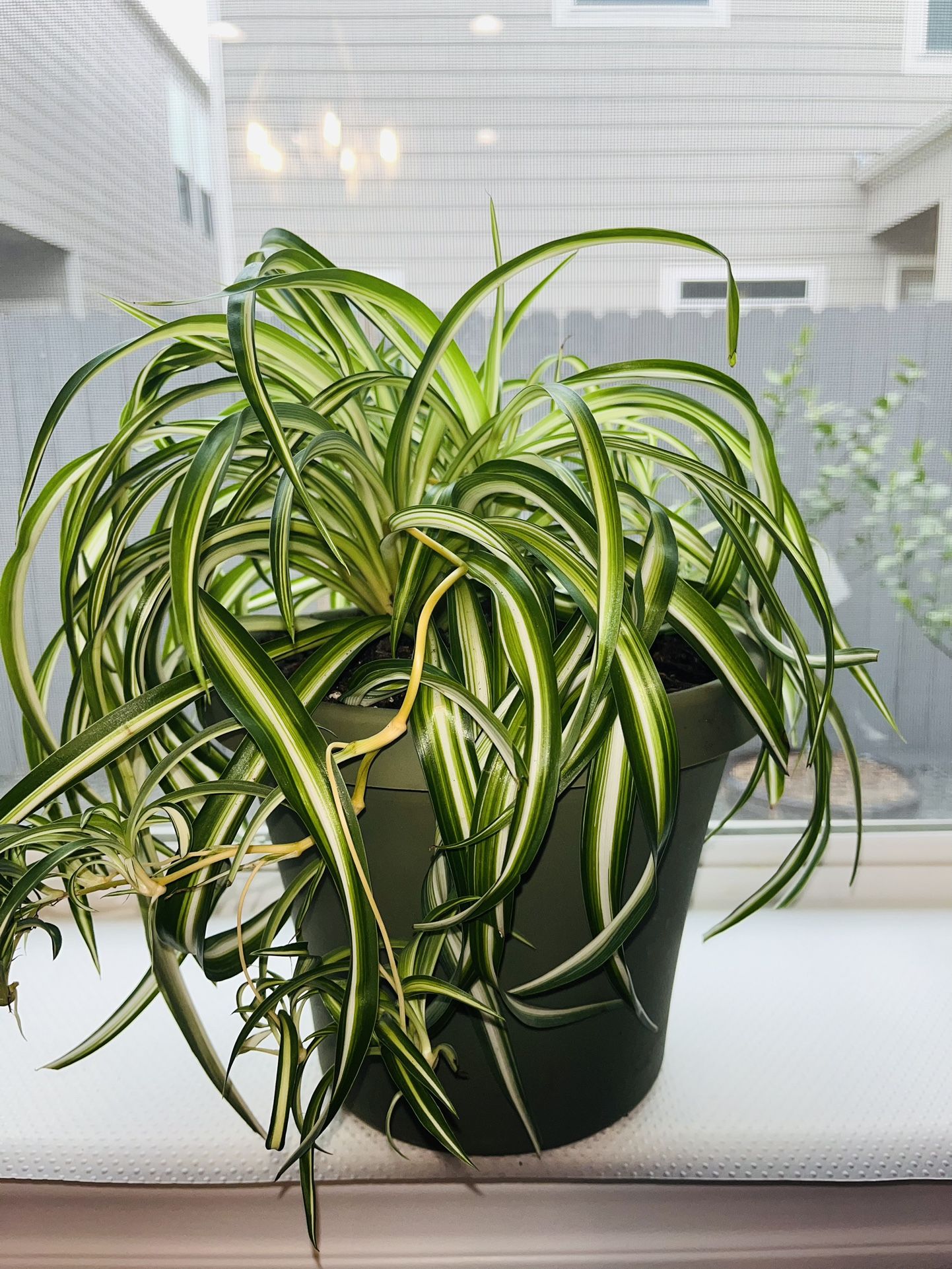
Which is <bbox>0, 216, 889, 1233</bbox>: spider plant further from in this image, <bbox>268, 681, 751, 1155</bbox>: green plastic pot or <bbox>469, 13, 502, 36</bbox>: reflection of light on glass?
<bbox>469, 13, 502, 36</bbox>: reflection of light on glass

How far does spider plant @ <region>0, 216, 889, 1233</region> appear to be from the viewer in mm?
458

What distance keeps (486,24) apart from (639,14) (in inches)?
6.0

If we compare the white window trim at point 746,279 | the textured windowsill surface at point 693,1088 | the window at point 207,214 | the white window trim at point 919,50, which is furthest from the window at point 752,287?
the textured windowsill surface at point 693,1088

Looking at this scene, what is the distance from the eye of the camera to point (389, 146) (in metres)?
0.91

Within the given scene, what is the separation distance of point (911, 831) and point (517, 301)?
0.74 meters

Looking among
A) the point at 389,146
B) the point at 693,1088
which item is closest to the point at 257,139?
the point at 389,146

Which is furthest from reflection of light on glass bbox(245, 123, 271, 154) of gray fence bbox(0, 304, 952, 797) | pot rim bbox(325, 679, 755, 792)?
pot rim bbox(325, 679, 755, 792)

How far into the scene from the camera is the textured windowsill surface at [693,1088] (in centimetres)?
66

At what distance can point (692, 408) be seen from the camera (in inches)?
23.7

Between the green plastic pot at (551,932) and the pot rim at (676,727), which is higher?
the pot rim at (676,727)

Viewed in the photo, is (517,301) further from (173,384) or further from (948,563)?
(948,563)

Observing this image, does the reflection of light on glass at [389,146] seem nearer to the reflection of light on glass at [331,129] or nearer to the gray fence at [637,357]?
the reflection of light on glass at [331,129]

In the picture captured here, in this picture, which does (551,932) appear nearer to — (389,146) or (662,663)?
(662,663)

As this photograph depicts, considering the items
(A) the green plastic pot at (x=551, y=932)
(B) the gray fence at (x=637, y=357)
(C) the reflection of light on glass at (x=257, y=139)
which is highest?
(C) the reflection of light on glass at (x=257, y=139)
